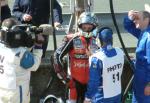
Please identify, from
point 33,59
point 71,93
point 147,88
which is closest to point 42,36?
point 33,59

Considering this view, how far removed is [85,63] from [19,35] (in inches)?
39.5

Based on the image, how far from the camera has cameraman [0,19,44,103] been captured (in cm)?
718

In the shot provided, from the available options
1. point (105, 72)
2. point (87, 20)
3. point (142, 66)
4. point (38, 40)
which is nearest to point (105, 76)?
point (105, 72)

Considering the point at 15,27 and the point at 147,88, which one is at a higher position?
the point at 15,27

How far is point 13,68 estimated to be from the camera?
283 inches

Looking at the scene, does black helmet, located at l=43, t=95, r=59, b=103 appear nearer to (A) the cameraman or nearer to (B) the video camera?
(A) the cameraman

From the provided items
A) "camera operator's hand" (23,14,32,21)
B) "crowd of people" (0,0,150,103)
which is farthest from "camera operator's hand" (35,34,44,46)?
"camera operator's hand" (23,14,32,21)

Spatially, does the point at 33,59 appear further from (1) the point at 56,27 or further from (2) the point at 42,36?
(1) the point at 56,27

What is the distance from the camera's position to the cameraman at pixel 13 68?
283 inches

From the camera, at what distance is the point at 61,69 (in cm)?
780

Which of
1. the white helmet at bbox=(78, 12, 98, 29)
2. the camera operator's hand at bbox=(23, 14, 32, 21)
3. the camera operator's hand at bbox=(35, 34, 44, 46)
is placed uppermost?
the white helmet at bbox=(78, 12, 98, 29)

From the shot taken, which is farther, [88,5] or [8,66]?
[88,5]

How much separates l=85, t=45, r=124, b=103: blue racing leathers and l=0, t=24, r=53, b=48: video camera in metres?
0.70

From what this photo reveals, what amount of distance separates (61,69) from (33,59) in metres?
0.62
